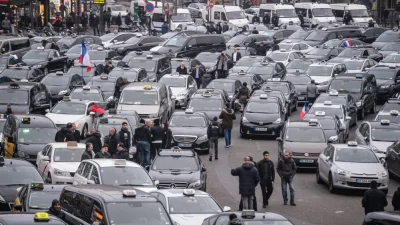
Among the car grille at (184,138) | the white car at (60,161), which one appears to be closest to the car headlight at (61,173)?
the white car at (60,161)

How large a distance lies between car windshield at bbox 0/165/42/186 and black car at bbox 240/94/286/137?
14036mm

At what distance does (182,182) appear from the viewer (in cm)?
2681

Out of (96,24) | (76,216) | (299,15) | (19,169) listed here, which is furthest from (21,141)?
(299,15)

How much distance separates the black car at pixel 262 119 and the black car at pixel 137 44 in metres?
20.3

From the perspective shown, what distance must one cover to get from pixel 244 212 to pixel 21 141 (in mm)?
14223

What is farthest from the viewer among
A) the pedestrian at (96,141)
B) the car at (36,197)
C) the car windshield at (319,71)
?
the car windshield at (319,71)

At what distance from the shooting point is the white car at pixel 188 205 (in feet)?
71.1

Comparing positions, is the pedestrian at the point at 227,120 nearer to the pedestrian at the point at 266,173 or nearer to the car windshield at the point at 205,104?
the car windshield at the point at 205,104

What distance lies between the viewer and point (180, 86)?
44.0 m

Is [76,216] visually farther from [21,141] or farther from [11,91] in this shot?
[11,91]

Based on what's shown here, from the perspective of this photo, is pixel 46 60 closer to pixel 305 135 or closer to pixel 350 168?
pixel 305 135

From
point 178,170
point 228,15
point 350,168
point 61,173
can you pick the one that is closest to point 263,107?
point 350,168

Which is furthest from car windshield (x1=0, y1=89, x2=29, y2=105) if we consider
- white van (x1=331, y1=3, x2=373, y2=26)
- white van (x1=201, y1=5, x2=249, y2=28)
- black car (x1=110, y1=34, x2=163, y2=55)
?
white van (x1=331, y1=3, x2=373, y2=26)

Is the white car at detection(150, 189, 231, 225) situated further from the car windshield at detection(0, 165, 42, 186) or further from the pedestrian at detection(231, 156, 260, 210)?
the car windshield at detection(0, 165, 42, 186)
